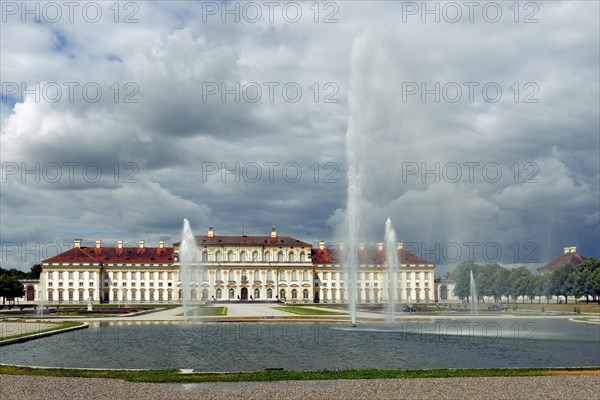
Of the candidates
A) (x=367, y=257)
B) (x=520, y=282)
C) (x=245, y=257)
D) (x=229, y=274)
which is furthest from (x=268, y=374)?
(x=245, y=257)

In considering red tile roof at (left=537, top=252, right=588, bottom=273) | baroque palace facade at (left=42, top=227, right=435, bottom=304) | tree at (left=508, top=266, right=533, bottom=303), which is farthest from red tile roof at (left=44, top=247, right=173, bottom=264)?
red tile roof at (left=537, top=252, right=588, bottom=273)

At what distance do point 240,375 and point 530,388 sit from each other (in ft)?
26.1

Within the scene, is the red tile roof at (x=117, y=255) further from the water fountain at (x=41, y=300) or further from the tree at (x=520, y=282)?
the tree at (x=520, y=282)

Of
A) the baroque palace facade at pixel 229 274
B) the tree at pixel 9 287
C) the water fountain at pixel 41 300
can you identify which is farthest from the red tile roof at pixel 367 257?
the tree at pixel 9 287

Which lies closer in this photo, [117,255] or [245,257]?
[117,255]

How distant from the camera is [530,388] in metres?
15.1

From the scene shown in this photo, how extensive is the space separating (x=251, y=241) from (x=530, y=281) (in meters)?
45.9

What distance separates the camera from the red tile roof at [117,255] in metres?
98.2

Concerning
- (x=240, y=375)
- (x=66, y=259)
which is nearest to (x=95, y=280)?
(x=66, y=259)

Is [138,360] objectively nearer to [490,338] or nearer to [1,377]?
[1,377]

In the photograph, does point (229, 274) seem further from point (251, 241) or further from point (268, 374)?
point (268, 374)

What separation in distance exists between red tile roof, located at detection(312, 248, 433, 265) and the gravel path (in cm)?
7999

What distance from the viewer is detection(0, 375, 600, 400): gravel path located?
14.0 meters

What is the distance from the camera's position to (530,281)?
273 ft
